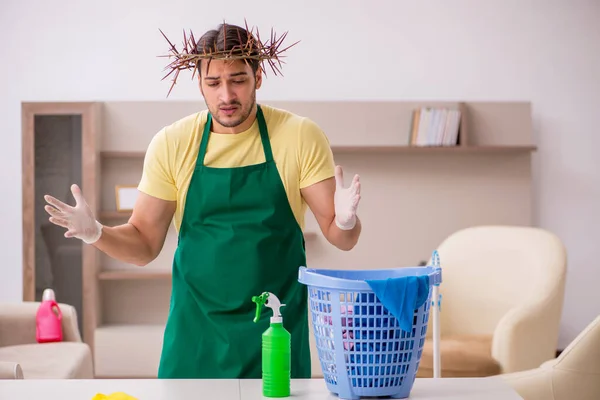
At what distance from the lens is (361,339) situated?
1.77m

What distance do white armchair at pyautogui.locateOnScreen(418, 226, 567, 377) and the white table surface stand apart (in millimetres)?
1961

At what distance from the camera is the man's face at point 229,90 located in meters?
2.33

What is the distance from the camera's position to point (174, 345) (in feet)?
7.67

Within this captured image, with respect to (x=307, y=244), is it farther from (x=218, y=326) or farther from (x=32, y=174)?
(x=218, y=326)

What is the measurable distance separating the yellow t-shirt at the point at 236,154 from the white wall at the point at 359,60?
3.52 m

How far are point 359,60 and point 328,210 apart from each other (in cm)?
378

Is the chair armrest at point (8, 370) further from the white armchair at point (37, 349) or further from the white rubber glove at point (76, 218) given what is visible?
the white rubber glove at point (76, 218)

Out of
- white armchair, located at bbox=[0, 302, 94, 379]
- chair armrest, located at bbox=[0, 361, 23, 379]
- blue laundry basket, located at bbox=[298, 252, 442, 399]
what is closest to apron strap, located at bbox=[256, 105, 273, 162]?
blue laundry basket, located at bbox=[298, 252, 442, 399]

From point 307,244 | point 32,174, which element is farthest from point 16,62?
point 307,244

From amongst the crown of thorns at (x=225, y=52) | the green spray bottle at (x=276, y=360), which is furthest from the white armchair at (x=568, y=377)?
the crown of thorns at (x=225, y=52)

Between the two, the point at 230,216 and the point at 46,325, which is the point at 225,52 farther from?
the point at 46,325

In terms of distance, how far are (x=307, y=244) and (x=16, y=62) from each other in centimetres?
234

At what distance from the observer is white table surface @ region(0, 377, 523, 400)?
6.02ft

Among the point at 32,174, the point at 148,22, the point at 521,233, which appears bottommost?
the point at 521,233
